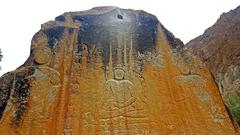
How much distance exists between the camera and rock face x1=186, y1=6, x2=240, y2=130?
29027mm

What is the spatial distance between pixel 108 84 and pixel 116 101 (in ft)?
1.51

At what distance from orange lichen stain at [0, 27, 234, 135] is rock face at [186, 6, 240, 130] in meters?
16.8

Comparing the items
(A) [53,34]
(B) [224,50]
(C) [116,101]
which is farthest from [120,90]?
(B) [224,50]

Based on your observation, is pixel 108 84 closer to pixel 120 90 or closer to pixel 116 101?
pixel 120 90

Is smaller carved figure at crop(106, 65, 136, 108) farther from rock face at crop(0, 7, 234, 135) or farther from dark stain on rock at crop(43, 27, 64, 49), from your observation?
dark stain on rock at crop(43, 27, 64, 49)

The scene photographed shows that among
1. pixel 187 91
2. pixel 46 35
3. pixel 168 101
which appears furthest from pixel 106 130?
pixel 46 35

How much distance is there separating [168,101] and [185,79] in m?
0.79

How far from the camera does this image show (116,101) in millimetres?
8836

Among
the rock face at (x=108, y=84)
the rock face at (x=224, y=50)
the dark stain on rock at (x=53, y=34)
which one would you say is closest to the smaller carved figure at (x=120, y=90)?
the rock face at (x=108, y=84)

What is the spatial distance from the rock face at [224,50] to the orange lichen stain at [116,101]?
16795 mm

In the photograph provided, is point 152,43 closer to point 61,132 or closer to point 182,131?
point 182,131

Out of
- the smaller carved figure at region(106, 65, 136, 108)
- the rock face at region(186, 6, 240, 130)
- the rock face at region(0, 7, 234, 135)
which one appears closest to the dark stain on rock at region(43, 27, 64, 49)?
the rock face at region(0, 7, 234, 135)

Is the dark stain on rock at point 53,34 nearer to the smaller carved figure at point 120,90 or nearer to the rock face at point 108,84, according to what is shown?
the rock face at point 108,84

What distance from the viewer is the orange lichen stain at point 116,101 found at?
8.34 meters
